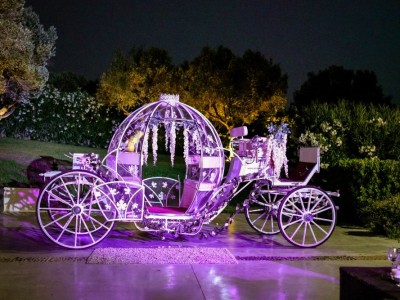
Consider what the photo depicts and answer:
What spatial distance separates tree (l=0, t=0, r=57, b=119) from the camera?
1305 centimetres

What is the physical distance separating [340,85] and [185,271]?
1388 inches

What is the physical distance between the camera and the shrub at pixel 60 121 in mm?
19641

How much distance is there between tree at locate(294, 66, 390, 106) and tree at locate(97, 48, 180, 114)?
13.7m

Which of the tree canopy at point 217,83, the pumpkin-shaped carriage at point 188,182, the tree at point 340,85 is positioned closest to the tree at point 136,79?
the tree canopy at point 217,83

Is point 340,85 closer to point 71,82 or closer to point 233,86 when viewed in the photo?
point 233,86

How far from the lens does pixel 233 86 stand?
27.5 meters

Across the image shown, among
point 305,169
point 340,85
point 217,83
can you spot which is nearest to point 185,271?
point 305,169

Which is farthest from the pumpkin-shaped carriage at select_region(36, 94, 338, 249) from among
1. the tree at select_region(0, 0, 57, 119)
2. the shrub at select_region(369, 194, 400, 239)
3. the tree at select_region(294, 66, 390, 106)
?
the tree at select_region(294, 66, 390, 106)

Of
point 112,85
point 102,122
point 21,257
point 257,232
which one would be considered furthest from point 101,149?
point 21,257

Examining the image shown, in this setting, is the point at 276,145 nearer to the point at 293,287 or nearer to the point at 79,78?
the point at 293,287

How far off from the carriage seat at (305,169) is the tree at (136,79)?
54.6ft

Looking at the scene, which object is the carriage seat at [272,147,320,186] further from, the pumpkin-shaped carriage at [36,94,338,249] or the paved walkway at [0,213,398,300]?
the paved walkway at [0,213,398,300]

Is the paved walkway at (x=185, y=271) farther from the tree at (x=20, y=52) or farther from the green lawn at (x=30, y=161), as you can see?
the tree at (x=20, y=52)

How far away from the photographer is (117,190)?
26.0ft
